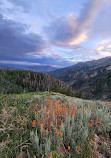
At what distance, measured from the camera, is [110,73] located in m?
147

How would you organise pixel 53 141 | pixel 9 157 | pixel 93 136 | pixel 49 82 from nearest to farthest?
1. pixel 9 157
2. pixel 53 141
3. pixel 93 136
4. pixel 49 82

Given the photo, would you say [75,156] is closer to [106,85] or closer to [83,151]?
[83,151]

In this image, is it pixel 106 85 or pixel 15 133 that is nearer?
pixel 15 133

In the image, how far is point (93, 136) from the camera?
243 centimetres

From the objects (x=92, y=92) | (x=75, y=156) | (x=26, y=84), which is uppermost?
(x=75, y=156)

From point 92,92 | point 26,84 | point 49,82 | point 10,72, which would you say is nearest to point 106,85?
point 92,92

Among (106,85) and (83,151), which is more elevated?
(83,151)

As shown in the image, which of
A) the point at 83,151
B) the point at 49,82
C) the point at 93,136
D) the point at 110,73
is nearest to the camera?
the point at 83,151

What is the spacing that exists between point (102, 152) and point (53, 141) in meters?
1.26

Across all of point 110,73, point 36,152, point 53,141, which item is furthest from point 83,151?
point 110,73

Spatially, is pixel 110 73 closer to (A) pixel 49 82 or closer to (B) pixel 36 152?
(A) pixel 49 82

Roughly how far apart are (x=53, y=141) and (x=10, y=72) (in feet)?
481

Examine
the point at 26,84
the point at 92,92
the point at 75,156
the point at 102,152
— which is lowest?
the point at 92,92

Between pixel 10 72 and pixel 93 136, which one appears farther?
pixel 10 72
